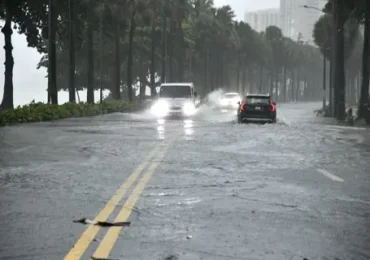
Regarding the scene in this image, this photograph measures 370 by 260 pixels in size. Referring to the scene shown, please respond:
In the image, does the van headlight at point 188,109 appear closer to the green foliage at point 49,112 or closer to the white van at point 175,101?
the white van at point 175,101

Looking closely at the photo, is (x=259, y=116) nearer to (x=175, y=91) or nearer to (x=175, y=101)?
(x=175, y=101)

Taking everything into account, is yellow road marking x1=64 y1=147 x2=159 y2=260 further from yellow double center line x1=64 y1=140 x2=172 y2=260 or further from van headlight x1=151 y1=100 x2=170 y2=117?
van headlight x1=151 y1=100 x2=170 y2=117

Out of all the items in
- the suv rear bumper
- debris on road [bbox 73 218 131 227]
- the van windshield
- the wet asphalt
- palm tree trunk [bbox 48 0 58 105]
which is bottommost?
the suv rear bumper

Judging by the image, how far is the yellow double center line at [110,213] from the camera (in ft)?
22.5

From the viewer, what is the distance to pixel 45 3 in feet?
165

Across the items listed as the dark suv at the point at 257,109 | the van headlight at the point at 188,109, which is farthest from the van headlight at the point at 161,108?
the dark suv at the point at 257,109

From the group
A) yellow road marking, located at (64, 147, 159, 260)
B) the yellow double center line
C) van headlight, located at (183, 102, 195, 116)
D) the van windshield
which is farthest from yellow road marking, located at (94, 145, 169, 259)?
the van windshield

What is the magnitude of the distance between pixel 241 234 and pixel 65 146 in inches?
486

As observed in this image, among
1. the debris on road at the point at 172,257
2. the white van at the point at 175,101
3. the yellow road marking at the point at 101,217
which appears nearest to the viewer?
the debris on road at the point at 172,257

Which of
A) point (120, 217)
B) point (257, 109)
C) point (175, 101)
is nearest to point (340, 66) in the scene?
point (175, 101)

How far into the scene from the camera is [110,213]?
9.08m

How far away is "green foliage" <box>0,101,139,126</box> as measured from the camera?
105ft

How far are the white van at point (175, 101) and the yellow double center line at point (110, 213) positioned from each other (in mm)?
29493

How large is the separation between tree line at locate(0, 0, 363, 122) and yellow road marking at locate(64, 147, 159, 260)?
31.6 metres
